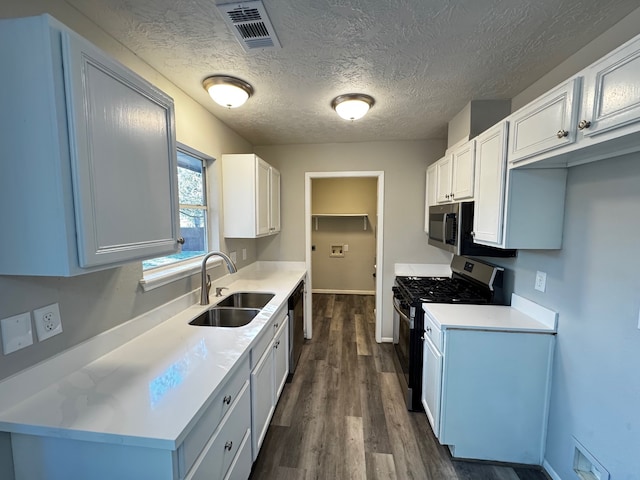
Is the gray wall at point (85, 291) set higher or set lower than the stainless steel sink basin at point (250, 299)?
higher

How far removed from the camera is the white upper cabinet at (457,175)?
6.81ft

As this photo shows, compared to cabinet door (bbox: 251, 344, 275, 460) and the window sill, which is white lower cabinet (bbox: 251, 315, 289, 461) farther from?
the window sill

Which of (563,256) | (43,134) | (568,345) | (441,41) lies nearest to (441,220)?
(563,256)

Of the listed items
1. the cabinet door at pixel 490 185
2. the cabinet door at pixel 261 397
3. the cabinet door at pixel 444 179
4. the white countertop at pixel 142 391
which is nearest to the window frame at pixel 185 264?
the white countertop at pixel 142 391

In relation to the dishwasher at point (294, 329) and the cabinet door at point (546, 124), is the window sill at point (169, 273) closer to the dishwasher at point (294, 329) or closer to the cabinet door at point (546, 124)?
the dishwasher at point (294, 329)

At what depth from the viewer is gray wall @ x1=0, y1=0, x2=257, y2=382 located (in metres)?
0.97

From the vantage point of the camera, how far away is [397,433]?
78.8 inches

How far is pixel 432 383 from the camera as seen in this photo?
1947 mm

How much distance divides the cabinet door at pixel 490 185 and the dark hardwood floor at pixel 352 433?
148 centimetres

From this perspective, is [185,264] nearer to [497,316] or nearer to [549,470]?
[497,316]

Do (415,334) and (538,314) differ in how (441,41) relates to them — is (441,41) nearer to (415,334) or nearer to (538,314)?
(538,314)

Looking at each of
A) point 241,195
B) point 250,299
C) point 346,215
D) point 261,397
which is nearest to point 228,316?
point 250,299

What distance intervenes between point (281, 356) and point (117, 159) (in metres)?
1.87

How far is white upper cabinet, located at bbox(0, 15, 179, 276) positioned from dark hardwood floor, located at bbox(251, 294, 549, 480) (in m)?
1.69
